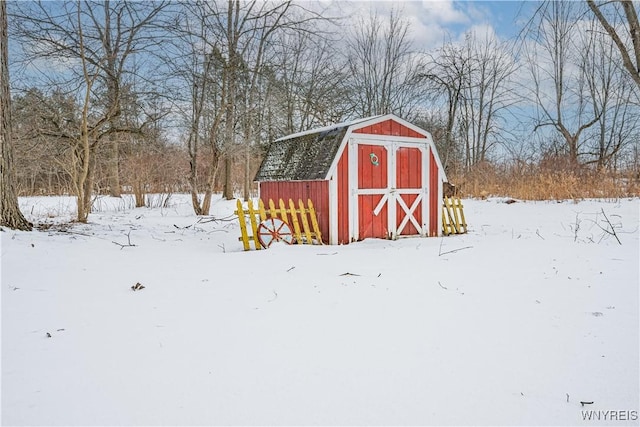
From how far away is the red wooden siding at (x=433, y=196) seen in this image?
8.59 m

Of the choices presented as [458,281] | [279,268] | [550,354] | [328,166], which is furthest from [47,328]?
[328,166]

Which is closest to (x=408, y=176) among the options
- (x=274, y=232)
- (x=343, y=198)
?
(x=343, y=198)

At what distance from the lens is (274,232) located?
7066 millimetres

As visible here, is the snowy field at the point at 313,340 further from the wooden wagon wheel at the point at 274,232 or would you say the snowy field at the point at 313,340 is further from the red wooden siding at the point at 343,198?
the red wooden siding at the point at 343,198

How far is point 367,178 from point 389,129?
3.78 ft

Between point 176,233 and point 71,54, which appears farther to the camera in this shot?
point 176,233

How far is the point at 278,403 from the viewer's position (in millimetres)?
1840

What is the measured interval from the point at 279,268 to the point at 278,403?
2.94 metres

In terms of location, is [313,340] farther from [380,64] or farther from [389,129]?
[380,64]

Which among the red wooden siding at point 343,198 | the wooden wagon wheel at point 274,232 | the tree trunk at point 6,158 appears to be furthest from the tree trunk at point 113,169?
the red wooden siding at point 343,198

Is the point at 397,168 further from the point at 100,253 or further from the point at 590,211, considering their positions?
the point at 590,211

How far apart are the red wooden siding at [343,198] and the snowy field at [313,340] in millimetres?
2491

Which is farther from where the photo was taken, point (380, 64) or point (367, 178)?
point (380, 64)

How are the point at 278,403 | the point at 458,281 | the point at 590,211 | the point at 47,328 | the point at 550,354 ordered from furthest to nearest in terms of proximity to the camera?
the point at 590,211
the point at 458,281
the point at 47,328
the point at 550,354
the point at 278,403
